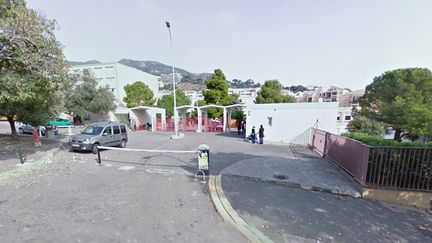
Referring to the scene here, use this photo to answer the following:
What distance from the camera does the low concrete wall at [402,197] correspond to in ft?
20.7

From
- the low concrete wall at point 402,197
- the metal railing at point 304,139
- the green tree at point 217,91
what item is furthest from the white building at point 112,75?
the low concrete wall at point 402,197

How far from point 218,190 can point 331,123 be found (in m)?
11.4

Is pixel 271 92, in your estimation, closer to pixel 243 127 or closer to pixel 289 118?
pixel 243 127

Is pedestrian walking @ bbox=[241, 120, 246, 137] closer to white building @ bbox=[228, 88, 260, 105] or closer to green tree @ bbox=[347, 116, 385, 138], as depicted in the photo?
green tree @ bbox=[347, 116, 385, 138]

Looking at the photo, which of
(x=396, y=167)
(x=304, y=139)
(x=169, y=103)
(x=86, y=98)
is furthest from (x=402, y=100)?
(x=169, y=103)

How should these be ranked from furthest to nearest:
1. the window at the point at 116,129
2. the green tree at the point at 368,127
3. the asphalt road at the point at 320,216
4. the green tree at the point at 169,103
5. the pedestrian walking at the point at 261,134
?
the green tree at the point at 169,103, the green tree at the point at 368,127, the pedestrian walking at the point at 261,134, the window at the point at 116,129, the asphalt road at the point at 320,216

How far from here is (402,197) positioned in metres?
6.41

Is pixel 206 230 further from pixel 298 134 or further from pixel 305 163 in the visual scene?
pixel 298 134

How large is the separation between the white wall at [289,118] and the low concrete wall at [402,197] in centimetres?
799

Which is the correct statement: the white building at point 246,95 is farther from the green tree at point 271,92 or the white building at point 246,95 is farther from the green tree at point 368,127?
the green tree at point 368,127

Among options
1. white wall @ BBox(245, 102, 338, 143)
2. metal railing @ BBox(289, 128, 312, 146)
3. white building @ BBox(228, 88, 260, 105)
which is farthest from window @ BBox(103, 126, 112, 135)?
white building @ BBox(228, 88, 260, 105)

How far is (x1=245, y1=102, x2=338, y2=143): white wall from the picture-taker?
13969 millimetres

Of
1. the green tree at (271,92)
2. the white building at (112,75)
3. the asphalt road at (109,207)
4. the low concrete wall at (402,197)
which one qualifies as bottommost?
the low concrete wall at (402,197)

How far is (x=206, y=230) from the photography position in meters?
4.00
